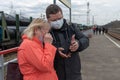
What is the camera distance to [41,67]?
351 cm

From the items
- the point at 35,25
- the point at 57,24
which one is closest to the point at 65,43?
the point at 57,24

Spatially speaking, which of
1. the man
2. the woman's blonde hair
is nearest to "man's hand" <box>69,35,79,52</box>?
the man

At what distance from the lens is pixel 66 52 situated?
13.1 feet

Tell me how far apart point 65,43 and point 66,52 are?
102mm

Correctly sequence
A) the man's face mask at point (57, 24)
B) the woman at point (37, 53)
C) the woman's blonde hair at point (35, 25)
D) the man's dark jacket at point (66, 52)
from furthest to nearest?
the man's dark jacket at point (66, 52) → the man's face mask at point (57, 24) → the woman's blonde hair at point (35, 25) → the woman at point (37, 53)

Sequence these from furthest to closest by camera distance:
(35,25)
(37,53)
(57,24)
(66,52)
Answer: (66,52), (57,24), (35,25), (37,53)

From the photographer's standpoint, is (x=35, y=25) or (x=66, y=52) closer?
(x=35, y=25)

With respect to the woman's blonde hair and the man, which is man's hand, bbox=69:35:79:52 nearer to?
the man

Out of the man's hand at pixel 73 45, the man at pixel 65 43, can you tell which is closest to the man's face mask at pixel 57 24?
the man at pixel 65 43

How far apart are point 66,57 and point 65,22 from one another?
382 mm

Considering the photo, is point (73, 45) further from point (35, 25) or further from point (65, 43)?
point (35, 25)

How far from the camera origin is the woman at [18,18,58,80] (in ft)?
11.5

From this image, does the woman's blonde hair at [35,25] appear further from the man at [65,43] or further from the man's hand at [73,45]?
the man's hand at [73,45]

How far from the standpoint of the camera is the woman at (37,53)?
3.51 m
